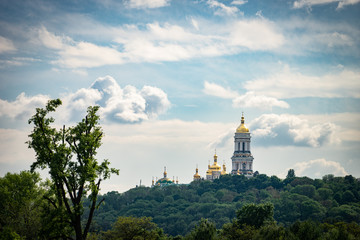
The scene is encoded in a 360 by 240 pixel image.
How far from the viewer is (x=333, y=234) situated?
57.3 metres

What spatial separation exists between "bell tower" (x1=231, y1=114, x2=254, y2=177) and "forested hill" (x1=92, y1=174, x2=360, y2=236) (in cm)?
1082

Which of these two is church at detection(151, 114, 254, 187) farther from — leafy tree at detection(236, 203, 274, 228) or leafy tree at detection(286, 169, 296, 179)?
leafy tree at detection(236, 203, 274, 228)

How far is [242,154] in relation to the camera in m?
182

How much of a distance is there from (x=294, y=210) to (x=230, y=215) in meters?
17.4

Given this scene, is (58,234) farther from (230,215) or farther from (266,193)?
(266,193)

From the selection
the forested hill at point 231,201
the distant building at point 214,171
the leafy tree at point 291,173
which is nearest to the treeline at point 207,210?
the forested hill at point 231,201

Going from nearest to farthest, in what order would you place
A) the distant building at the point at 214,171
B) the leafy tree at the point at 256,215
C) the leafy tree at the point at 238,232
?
1. the leafy tree at the point at 238,232
2. the leafy tree at the point at 256,215
3. the distant building at the point at 214,171

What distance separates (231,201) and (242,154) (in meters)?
33.6

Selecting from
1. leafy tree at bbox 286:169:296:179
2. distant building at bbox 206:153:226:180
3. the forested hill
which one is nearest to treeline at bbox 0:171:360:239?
the forested hill

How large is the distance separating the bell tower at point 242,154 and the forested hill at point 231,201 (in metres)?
10.8

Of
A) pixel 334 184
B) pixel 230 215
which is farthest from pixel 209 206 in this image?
pixel 334 184

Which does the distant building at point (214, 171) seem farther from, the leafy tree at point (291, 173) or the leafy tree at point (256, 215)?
the leafy tree at point (256, 215)

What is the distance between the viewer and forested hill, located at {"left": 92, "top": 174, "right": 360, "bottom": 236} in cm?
12061

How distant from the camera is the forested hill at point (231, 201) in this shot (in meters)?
121
